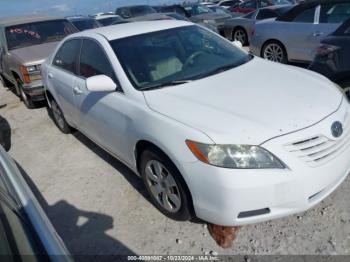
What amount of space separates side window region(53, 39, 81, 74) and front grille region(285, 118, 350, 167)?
2.89m

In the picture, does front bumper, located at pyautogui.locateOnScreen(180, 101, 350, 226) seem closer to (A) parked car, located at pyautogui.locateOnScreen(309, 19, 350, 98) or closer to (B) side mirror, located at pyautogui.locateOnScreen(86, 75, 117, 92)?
(B) side mirror, located at pyautogui.locateOnScreen(86, 75, 117, 92)

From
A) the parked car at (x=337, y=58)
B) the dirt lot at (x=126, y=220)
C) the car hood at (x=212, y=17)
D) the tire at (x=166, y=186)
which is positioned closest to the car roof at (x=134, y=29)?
the tire at (x=166, y=186)

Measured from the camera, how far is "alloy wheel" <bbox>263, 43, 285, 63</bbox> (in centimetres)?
748

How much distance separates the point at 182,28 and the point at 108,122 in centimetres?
143

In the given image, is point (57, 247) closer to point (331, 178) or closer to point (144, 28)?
point (331, 178)

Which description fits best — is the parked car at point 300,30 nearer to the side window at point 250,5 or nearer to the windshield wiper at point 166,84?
the windshield wiper at point 166,84

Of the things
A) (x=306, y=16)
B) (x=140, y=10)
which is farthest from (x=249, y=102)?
(x=140, y=10)

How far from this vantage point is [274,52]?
7605 mm

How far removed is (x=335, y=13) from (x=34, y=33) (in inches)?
244

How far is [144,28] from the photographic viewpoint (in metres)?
3.83

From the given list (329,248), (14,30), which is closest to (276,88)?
(329,248)

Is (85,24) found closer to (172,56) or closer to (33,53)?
(33,53)

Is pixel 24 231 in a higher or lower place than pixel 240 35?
higher

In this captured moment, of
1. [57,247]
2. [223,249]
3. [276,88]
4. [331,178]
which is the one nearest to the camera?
[57,247]
